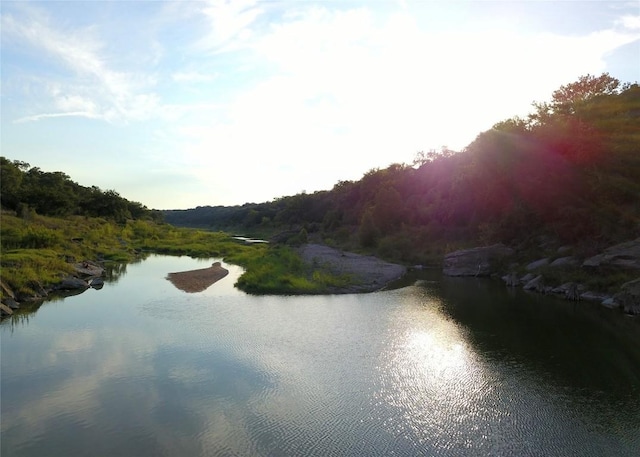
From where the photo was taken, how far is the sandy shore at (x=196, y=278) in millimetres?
35016

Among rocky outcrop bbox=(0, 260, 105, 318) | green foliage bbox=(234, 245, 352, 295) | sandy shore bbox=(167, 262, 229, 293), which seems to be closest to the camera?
Result: rocky outcrop bbox=(0, 260, 105, 318)

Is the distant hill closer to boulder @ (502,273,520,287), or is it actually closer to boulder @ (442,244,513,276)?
boulder @ (442,244,513,276)

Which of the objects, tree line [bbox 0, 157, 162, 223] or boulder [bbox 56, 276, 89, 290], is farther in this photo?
tree line [bbox 0, 157, 162, 223]

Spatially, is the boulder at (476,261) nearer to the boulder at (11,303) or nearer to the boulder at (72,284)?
the boulder at (72,284)

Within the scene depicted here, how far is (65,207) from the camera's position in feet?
235

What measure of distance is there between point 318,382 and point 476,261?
32899 mm

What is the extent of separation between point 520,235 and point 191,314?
3340 cm

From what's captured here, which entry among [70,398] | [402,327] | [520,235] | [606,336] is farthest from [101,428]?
[520,235]

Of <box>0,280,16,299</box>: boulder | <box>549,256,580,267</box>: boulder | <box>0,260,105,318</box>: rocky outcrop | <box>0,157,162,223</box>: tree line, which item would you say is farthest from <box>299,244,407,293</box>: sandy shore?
<box>0,157,162,223</box>: tree line

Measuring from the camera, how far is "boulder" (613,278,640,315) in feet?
82.7

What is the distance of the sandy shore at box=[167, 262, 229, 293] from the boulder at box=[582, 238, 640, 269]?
93.9ft

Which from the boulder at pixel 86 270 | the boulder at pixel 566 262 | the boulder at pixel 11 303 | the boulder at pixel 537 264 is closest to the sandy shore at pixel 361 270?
the boulder at pixel 537 264

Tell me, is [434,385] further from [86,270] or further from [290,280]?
[86,270]

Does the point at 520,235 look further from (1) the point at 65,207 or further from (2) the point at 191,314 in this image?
(1) the point at 65,207
